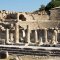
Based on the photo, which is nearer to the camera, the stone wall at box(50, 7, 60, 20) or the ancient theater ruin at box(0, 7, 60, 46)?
the ancient theater ruin at box(0, 7, 60, 46)

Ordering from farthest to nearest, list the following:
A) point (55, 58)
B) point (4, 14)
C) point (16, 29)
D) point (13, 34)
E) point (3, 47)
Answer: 1. point (4, 14)
2. point (13, 34)
3. point (16, 29)
4. point (3, 47)
5. point (55, 58)

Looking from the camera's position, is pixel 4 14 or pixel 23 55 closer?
pixel 23 55

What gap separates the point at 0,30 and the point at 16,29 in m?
4.42

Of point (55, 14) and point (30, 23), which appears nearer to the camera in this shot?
point (30, 23)

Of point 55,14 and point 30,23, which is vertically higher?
point 55,14

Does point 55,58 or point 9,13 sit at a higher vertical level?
point 9,13

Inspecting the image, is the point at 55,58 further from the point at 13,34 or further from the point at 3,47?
the point at 13,34

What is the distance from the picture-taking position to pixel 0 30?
34.2 m

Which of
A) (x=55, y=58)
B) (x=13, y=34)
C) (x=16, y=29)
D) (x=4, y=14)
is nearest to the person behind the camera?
(x=55, y=58)

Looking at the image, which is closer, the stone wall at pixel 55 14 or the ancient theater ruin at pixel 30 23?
the ancient theater ruin at pixel 30 23

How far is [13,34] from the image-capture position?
107ft

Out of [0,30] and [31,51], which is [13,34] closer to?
[0,30]

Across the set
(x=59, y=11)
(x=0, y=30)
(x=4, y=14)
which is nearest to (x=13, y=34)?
(x=0, y=30)

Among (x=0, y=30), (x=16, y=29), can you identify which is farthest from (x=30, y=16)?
(x=16, y=29)
